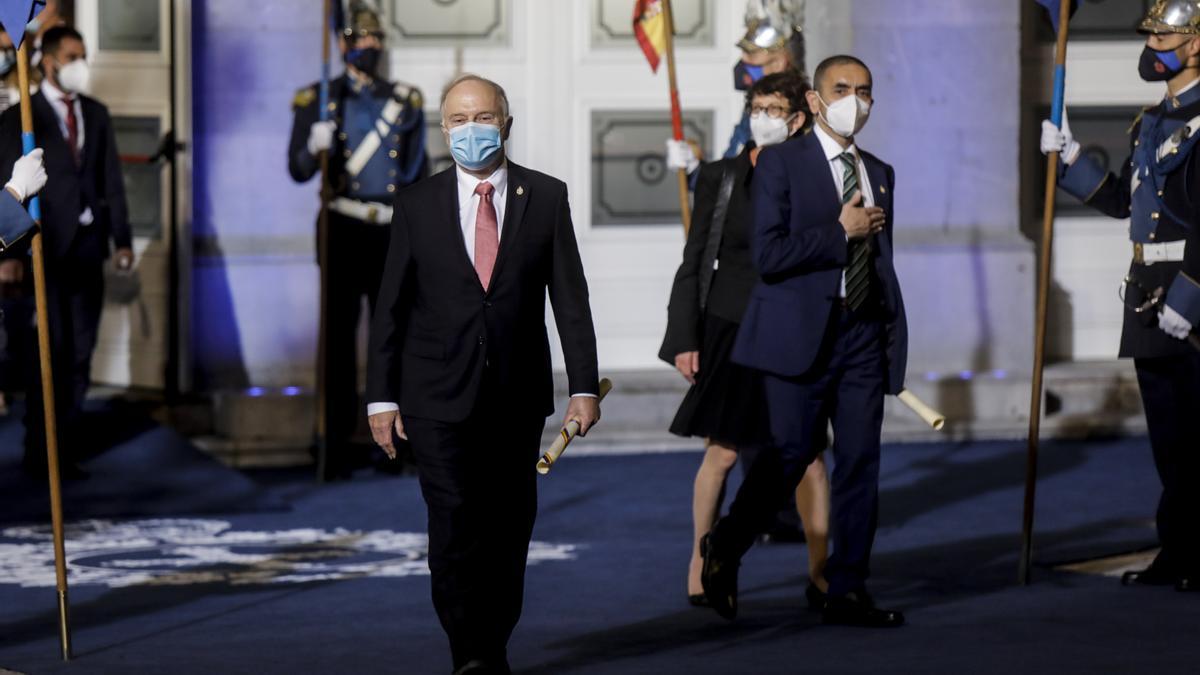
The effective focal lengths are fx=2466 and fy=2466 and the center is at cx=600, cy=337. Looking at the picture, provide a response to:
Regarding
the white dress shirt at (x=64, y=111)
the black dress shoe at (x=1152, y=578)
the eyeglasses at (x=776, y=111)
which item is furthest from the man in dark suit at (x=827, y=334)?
the white dress shirt at (x=64, y=111)

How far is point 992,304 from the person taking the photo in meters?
13.0

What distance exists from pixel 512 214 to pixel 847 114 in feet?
4.78


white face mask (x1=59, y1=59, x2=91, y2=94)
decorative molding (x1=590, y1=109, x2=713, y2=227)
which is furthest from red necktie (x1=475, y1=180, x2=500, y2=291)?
decorative molding (x1=590, y1=109, x2=713, y2=227)

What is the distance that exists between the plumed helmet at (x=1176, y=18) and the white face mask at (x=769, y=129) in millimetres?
1279

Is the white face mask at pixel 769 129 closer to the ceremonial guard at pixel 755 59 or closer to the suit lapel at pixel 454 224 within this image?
the ceremonial guard at pixel 755 59

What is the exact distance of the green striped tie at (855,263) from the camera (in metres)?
7.65

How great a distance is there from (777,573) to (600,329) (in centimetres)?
474

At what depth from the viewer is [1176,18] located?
329 inches

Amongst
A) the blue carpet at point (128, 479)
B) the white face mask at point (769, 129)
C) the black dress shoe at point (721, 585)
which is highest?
the white face mask at point (769, 129)

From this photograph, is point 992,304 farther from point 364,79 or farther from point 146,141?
point 146,141

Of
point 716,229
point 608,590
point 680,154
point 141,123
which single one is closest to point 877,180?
point 716,229

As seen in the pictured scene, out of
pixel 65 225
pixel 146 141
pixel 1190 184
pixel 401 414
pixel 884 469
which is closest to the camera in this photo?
pixel 401 414

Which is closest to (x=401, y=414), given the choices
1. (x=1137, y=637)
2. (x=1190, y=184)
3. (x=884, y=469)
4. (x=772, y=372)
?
(x=772, y=372)

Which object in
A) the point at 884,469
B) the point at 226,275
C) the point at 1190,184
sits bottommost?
the point at 884,469
